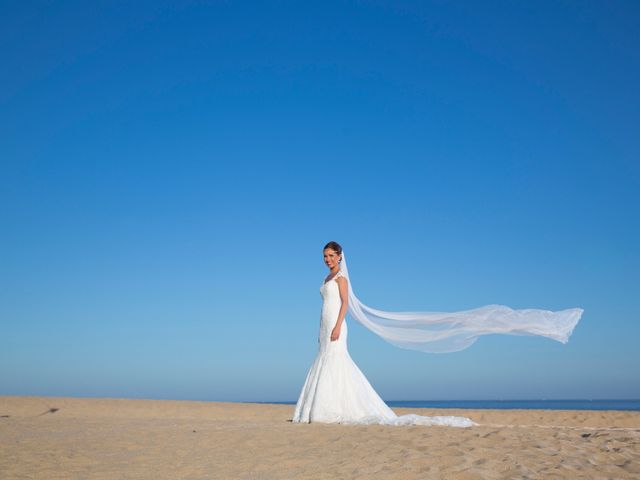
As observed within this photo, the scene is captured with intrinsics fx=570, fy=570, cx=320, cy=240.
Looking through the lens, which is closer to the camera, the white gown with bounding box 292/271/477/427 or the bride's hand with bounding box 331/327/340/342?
the white gown with bounding box 292/271/477/427

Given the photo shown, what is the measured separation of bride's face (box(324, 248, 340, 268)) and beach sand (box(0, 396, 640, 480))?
2.91 metres

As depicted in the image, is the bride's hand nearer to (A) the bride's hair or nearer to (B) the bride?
(B) the bride

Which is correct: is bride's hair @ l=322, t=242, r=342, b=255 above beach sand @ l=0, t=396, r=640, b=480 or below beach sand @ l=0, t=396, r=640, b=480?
above

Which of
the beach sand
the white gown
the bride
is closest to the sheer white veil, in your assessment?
the bride

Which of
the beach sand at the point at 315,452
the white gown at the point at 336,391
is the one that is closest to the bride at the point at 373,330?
the white gown at the point at 336,391

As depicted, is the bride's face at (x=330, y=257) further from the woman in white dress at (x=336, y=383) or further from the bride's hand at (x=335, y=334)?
the bride's hand at (x=335, y=334)

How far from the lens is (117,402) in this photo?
19.9 m

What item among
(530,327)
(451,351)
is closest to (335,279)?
(451,351)

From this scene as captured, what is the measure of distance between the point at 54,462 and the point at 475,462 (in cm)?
444

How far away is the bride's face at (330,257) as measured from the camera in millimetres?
10367

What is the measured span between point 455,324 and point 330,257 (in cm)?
258

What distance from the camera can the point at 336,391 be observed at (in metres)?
9.67

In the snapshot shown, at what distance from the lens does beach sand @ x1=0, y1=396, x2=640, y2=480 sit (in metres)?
5.46

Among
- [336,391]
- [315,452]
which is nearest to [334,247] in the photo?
[336,391]
